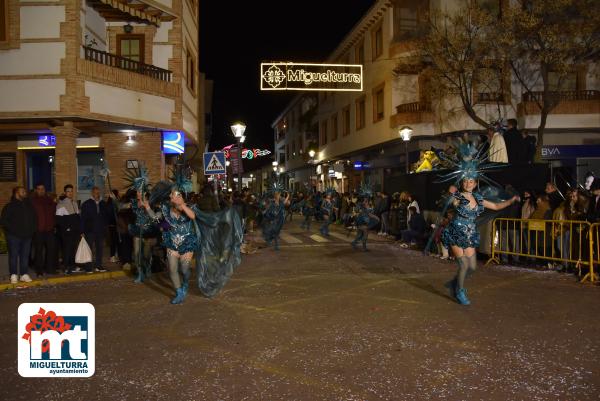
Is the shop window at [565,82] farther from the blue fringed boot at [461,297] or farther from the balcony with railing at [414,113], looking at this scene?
the blue fringed boot at [461,297]

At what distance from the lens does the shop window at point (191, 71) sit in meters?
22.1

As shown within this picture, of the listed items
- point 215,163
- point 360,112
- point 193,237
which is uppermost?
point 360,112

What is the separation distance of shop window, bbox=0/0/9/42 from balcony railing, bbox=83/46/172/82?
2.26 metres

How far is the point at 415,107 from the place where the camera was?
88.4 feet

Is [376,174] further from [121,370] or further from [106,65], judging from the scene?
[121,370]

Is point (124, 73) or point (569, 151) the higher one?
point (124, 73)

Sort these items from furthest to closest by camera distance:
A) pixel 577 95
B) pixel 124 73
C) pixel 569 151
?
pixel 569 151 → pixel 577 95 → pixel 124 73

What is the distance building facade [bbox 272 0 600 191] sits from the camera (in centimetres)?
2538

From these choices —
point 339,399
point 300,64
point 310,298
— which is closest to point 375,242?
point 300,64

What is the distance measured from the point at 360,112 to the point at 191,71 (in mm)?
14183

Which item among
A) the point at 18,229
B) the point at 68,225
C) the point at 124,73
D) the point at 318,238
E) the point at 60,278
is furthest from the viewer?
the point at 318,238

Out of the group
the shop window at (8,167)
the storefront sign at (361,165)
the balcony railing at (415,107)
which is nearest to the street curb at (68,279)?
the shop window at (8,167)

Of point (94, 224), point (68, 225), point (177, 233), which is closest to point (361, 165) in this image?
point (94, 224)

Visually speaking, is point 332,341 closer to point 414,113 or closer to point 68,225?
point 68,225
